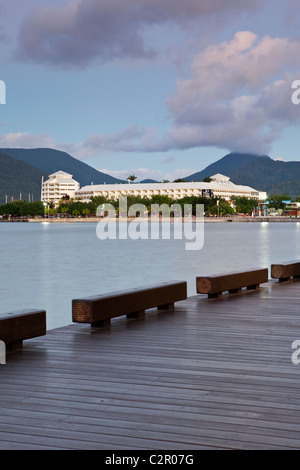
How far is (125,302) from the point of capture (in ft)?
28.3

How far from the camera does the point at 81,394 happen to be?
508 centimetres

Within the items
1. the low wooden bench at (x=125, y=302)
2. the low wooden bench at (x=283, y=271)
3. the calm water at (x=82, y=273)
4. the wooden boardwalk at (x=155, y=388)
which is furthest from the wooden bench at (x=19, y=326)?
the calm water at (x=82, y=273)

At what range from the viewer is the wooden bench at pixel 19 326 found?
21.4 ft

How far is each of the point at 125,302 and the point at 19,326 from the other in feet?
7.26

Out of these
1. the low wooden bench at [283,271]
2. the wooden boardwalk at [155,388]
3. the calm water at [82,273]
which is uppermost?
the low wooden bench at [283,271]

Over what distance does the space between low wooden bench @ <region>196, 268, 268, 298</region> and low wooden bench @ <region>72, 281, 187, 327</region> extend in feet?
3.72

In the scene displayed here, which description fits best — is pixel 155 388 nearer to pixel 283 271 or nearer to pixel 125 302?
pixel 125 302

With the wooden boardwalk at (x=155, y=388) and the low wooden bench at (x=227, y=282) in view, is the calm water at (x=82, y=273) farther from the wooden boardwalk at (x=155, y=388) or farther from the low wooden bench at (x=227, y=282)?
the wooden boardwalk at (x=155, y=388)

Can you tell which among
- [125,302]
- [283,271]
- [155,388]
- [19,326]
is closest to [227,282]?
[283,271]

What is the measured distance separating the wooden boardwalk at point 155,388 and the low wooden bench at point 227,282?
8.22ft

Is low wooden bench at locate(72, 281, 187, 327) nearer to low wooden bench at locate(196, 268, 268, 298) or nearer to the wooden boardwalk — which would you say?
the wooden boardwalk

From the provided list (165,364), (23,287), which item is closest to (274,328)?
(165,364)

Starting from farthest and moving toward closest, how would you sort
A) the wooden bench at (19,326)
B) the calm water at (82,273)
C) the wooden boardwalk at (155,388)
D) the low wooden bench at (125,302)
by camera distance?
the calm water at (82,273) → the low wooden bench at (125,302) → the wooden bench at (19,326) → the wooden boardwalk at (155,388)
